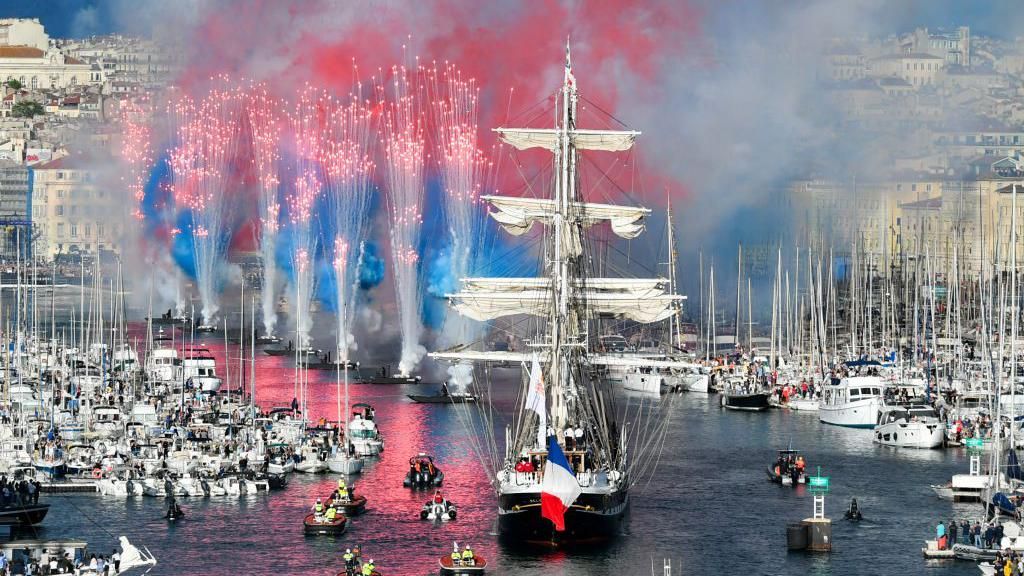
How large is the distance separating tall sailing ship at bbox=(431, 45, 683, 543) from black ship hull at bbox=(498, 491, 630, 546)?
3cm

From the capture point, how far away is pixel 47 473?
8525 cm

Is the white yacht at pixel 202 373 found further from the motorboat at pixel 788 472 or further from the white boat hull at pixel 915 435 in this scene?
the motorboat at pixel 788 472

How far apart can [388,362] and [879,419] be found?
46994mm

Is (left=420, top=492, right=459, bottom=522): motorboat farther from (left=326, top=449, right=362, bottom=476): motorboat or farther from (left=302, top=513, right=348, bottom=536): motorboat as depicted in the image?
(left=326, top=449, right=362, bottom=476): motorboat

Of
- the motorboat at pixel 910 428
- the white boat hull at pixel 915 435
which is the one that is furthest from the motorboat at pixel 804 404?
the white boat hull at pixel 915 435

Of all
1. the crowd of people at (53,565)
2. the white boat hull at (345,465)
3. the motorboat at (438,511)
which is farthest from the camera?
the white boat hull at (345,465)

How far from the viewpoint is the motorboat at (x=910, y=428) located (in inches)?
3895

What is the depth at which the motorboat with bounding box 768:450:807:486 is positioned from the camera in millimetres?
86750

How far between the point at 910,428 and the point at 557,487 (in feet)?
117

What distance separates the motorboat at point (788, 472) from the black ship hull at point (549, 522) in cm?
1706

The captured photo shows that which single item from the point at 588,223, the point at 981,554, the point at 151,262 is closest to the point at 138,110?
the point at 151,262

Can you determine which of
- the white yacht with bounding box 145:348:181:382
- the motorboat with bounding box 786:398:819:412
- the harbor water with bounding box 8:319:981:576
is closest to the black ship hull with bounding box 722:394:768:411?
the motorboat with bounding box 786:398:819:412

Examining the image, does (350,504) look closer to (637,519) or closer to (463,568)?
(637,519)

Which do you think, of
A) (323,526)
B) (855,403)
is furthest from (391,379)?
(323,526)
